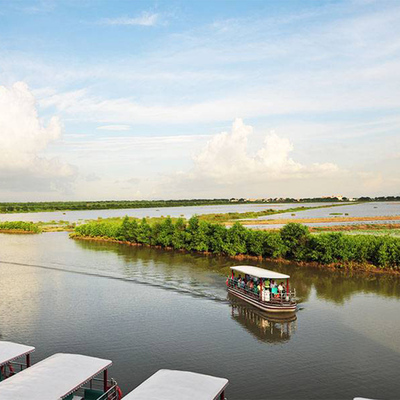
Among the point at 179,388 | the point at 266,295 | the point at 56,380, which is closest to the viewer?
the point at 179,388

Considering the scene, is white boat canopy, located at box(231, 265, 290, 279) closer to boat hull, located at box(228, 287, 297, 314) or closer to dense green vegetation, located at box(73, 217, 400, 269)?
boat hull, located at box(228, 287, 297, 314)

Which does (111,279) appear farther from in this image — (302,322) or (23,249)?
(23,249)

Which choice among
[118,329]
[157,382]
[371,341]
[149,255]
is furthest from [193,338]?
[149,255]

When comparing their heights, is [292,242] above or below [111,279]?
above

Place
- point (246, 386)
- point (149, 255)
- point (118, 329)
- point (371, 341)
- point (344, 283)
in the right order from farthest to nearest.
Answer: point (149, 255)
point (344, 283)
point (118, 329)
point (371, 341)
point (246, 386)

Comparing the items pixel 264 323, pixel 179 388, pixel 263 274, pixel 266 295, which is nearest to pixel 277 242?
pixel 263 274

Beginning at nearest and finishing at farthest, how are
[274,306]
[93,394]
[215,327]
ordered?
[93,394] → [215,327] → [274,306]

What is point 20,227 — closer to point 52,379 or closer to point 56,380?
point 52,379
